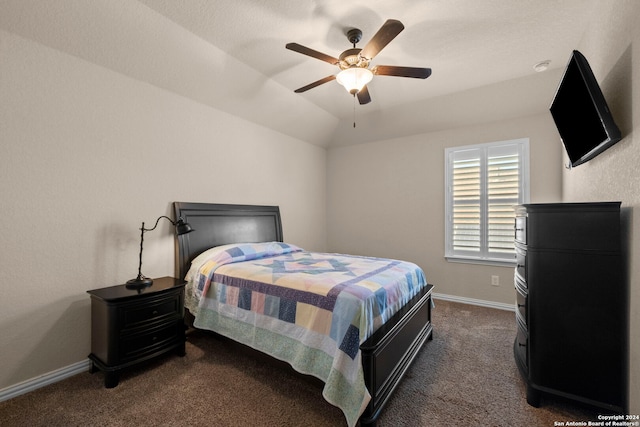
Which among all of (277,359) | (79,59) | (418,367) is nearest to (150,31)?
(79,59)

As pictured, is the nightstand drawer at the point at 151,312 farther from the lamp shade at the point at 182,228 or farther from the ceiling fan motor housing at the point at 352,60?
the ceiling fan motor housing at the point at 352,60

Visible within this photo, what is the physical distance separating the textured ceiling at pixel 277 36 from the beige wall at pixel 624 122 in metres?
0.43

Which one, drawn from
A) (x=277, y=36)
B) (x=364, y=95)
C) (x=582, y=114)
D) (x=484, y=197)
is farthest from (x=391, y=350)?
(x=484, y=197)

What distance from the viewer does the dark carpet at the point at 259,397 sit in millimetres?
1729

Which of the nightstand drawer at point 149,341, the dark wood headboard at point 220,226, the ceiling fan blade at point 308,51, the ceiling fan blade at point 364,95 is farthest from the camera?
the dark wood headboard at point 220,226

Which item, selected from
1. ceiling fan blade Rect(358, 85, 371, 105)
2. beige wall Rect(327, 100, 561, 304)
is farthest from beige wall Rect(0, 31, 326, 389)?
beige wall Rect(327, 100, 561, 304)

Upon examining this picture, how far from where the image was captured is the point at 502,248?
374 centimetres

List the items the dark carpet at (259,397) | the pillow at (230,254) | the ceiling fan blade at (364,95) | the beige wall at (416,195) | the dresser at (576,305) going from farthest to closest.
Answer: the beige wall at (416,195)
the pillow at (230,254)
the ceiling fan blade at (364,95)
the dark carpet at (259,397)
the dresser at (576,305)

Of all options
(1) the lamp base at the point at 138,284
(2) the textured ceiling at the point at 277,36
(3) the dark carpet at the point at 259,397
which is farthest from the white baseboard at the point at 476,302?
(1) the lamp base at the point at 138,284

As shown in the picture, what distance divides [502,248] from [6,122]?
16.8ft

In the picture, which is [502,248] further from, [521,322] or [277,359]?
[277,359]

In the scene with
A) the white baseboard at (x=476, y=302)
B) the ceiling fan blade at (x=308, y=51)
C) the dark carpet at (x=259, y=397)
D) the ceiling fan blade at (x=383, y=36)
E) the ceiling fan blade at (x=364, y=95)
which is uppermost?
the ceiling fan blade at (x=308, y=51)

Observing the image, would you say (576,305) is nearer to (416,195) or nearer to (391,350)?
(391,350)

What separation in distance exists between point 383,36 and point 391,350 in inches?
83.6
